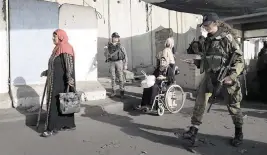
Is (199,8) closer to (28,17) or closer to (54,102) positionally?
(28,17)

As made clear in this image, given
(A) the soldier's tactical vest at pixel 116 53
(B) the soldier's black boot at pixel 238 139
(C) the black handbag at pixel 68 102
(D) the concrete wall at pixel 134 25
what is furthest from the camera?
(D) the concrete wall at pixel 134 25

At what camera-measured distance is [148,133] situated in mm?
5965

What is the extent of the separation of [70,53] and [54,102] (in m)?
0.92

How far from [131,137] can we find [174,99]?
8.10 ft

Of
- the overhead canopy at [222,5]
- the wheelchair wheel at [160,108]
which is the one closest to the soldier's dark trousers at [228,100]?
the wheelchair wheel at [160,108]

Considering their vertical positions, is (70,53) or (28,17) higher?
(28,17)

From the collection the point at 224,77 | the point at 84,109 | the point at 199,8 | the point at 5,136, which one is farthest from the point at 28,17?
the point at 199,8

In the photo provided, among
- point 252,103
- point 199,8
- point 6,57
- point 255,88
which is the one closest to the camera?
point 6,57

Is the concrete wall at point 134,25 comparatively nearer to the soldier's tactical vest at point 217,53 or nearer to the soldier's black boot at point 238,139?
the soldier's tactical vest at point 217,53

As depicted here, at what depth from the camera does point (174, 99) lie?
25.7 feet

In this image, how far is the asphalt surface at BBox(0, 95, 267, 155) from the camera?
4914mm

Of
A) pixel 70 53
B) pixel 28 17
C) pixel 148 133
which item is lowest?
pixel 148 133

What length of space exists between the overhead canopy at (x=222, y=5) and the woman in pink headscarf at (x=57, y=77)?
257 inches

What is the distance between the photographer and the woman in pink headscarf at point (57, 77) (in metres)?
5.70
